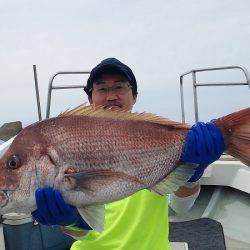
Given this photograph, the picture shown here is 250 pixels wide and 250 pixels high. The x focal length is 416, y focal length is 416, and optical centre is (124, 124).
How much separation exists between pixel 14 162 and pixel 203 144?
0.88m

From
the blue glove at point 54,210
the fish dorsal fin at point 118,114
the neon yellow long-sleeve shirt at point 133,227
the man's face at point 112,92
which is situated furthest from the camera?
the man's face at point 112,92

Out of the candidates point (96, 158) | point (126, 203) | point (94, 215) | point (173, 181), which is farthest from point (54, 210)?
point (173, 181)

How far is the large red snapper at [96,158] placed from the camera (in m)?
1.83

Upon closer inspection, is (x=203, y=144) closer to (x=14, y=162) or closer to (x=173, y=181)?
(x=173, y=181)

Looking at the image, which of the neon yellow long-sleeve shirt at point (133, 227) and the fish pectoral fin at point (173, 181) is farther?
the neon yellow long-sleeve shirt at point (133, 227)

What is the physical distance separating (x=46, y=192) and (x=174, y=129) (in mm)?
680

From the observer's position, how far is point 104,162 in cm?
187

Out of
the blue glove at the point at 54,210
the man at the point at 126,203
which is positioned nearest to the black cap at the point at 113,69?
the man at the point at 126,203

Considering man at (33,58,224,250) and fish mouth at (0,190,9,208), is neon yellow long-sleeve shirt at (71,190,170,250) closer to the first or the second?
man at (33,58,224,250)

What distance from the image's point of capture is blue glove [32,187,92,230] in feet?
5.91

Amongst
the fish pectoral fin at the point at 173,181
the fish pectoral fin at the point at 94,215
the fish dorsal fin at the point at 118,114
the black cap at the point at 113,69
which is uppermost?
the black cap at the point at 113,69

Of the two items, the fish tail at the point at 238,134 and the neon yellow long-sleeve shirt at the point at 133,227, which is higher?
the fish tail at the point at 238,134

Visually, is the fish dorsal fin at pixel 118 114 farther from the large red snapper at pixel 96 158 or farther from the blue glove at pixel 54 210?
the blue glove at pixel 54 210

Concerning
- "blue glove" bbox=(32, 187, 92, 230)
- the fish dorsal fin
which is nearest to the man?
"blue glove" bbox=(32, 187, 92, 230)
